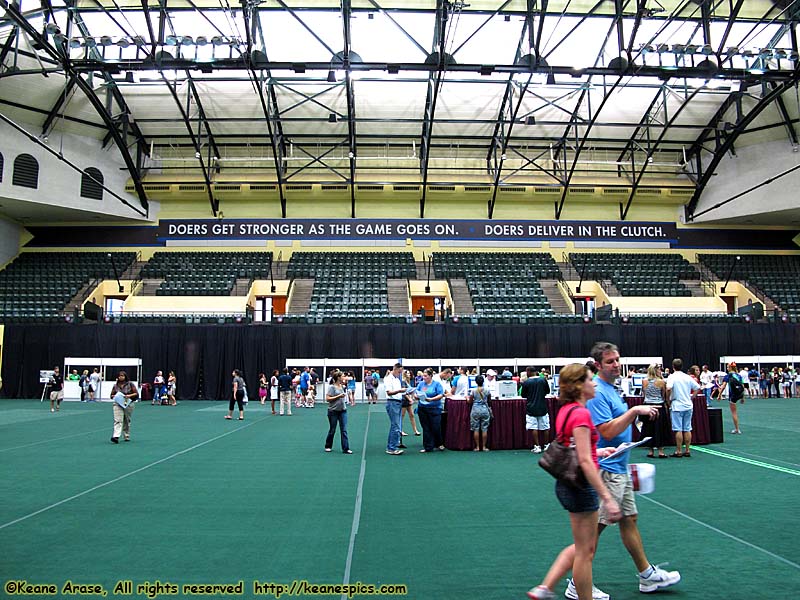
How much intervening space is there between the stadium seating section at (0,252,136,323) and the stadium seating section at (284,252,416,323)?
10570mm

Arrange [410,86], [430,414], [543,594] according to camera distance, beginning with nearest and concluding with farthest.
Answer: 1. [543,594]
2. [430,414]
3. [410,86]

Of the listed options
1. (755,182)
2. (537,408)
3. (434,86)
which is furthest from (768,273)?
(537,408)

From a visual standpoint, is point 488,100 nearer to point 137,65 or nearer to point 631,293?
point 631,293

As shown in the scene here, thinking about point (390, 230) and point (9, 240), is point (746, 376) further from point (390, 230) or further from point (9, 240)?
point (9, 240)

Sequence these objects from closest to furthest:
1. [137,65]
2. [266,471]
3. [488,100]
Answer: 1. [266,471]
2. [137,65]
3. [488,100]

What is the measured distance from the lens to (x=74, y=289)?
31562 millimetres

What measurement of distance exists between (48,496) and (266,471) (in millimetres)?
2904

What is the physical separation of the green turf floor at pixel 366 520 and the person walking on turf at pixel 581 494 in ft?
2.65

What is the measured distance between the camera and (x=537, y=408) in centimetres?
1118

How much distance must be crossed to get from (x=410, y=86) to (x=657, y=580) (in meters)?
28.8

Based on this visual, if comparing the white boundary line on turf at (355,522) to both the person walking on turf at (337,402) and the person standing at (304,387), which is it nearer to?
the person walking on turf at (337,402)

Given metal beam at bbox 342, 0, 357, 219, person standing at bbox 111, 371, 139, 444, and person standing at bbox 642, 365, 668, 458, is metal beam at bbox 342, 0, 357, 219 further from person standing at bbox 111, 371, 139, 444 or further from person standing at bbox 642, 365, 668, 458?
person standing at bbox 642, 365, 668, 458

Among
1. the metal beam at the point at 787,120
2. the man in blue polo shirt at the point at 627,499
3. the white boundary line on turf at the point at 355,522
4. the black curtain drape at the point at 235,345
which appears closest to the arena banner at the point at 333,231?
the metal beam at the point at 787,120

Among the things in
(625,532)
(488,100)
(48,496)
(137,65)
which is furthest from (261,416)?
(488,100)
